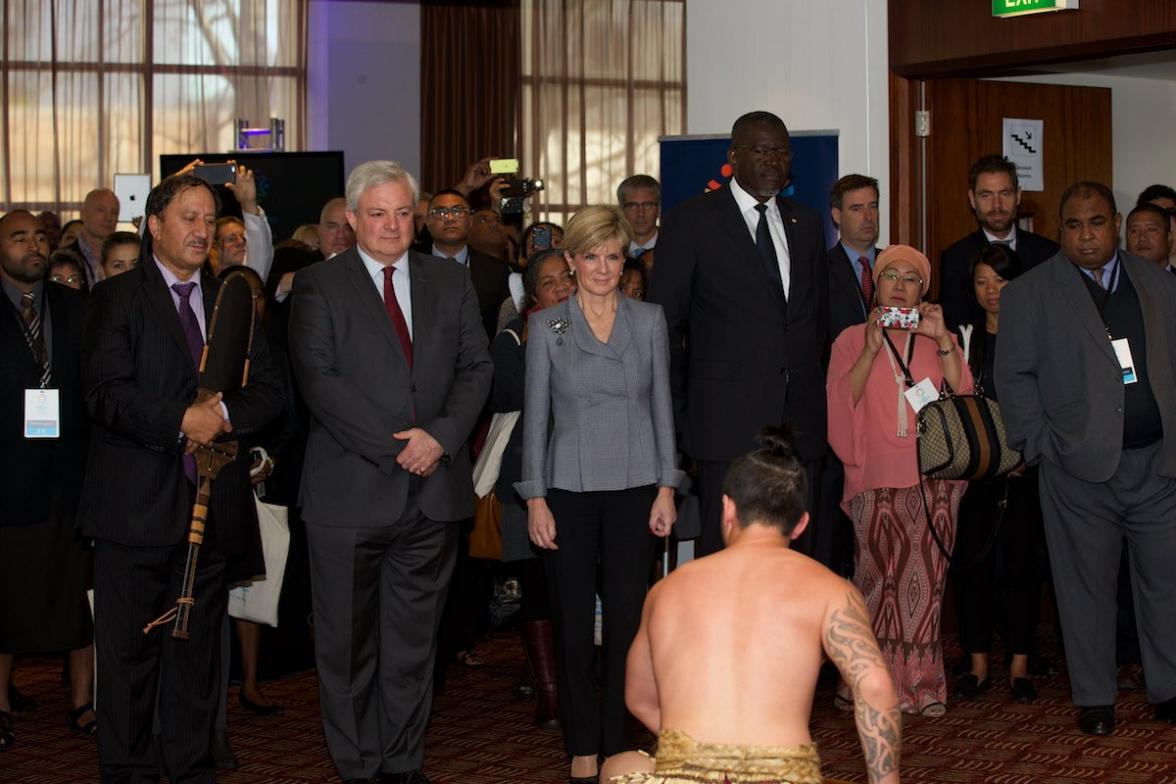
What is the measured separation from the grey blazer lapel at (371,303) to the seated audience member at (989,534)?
8.04 ft

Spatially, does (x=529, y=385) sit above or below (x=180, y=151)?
below

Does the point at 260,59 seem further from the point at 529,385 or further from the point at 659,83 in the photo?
the point at 529,385

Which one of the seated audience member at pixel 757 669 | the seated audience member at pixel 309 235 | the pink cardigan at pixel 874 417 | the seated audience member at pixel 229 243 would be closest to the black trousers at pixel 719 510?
the pink cardigan at pixel 874 417

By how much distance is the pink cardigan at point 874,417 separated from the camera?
18.0 ft

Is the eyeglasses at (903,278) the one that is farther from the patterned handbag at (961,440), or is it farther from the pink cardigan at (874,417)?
the patterned handbag at (961,440)

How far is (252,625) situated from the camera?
5.70m

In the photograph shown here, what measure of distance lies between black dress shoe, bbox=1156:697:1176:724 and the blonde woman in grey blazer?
209 cm

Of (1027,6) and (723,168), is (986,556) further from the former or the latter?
(1027,6)

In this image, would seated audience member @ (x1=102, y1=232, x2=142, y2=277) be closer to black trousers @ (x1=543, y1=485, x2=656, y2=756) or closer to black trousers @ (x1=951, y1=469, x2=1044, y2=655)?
black trousers @ (x1=543, y1=485, x2=656, y2=756)

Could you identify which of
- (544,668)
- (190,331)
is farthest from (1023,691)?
(190,331)

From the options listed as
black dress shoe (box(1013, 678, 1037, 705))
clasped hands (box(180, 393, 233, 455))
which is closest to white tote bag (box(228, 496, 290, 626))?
clasped hands (box(180, 393, 233, 455))

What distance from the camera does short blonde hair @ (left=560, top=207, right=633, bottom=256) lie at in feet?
15.0

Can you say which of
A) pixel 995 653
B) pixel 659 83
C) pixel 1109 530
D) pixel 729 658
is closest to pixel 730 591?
pixel 729 658

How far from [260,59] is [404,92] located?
51.8 inches
